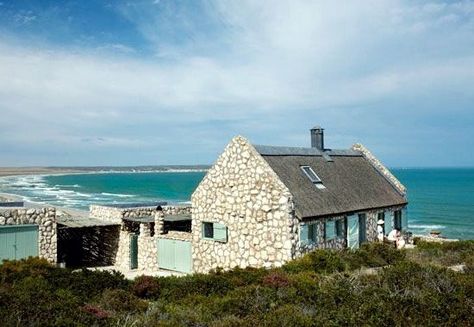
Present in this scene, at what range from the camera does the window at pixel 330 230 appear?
20547mm

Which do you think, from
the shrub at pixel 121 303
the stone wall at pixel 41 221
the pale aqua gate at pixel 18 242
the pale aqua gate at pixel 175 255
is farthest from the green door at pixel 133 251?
the shrub at pixel 121 303

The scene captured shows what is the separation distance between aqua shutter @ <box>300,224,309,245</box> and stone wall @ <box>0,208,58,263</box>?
11.3 m

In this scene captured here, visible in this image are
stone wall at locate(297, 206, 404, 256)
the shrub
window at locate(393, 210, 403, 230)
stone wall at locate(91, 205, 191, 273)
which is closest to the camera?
the shrub

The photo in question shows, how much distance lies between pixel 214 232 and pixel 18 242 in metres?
8.41

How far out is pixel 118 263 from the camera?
86.7 ft

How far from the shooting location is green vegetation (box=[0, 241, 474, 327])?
9.98 m

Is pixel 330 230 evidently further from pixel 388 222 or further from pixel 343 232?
pixel 388 222

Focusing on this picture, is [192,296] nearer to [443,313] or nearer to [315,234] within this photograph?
[443,313]

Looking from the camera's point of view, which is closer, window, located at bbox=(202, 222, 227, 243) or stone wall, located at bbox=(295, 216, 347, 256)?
stone wall, located at bbox=(295, 216, 347, 256)

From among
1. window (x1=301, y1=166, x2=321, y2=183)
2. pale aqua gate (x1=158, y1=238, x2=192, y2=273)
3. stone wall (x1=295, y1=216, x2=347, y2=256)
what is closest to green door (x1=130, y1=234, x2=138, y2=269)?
pale aqua gate (x1=158, y1=238, x2=192, y2=273)

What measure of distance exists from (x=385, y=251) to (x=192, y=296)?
8996 millimetres

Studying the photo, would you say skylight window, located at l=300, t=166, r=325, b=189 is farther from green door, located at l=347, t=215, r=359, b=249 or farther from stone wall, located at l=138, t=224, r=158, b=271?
stone wall, located at l=138, t=224, r=158, b=271

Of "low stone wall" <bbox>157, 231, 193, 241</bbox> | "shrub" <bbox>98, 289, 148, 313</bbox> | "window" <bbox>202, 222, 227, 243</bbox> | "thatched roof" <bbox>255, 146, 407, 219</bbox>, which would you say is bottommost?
"shrub" <bbox>98, 289, 148, 313</bbox>

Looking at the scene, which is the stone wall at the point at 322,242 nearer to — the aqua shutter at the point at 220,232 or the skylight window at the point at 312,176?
the skylight window at the point at 312,176
